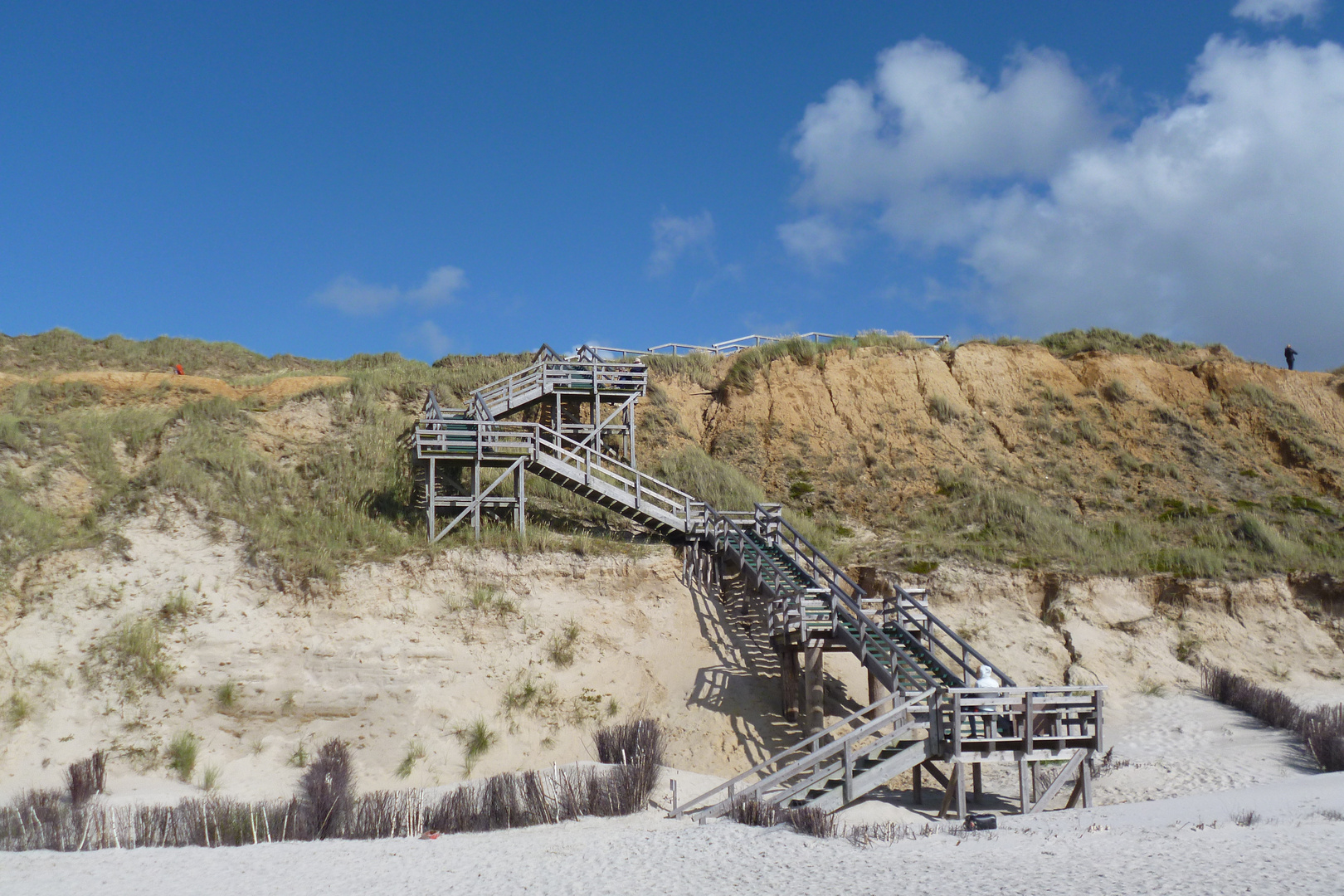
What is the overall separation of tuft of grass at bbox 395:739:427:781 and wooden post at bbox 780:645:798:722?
22.9 ft

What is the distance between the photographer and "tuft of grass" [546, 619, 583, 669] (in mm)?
21203

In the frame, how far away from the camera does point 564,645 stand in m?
21.5

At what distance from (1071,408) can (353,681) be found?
23702mm

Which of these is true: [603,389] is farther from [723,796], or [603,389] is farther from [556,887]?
[556,887]

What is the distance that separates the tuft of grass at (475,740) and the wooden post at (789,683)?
567 centimetres

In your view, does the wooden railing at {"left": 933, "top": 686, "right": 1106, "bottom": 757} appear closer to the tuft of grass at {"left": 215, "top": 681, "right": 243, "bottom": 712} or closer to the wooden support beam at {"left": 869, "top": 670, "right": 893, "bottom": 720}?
the wooden support beam at {"left": 869, "top": 670, "right": 893, "bottom": 720}

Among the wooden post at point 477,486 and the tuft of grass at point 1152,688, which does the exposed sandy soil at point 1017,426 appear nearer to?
the tuft of grass at point 1152,688

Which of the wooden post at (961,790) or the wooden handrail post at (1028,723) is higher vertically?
the wooden handrail post at (1028,723)

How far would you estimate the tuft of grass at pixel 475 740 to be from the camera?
762 inches

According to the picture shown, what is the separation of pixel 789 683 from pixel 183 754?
11195mm

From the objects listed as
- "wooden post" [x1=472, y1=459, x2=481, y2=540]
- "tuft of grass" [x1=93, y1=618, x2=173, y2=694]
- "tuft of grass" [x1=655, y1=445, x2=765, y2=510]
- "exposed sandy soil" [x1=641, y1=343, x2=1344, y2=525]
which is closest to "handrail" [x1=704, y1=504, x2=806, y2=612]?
"tuft of grass" [x1=655, y1=445, x2=765, y2=510]

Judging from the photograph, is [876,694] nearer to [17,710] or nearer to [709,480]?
[709,480]

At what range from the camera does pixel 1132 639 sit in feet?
78.1

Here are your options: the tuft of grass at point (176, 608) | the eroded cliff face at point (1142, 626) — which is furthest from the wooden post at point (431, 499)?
the eroded cliff face at point (1142, 626)
